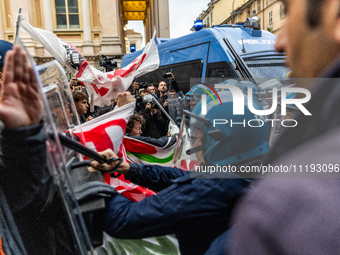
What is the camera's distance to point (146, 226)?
969 millimetres

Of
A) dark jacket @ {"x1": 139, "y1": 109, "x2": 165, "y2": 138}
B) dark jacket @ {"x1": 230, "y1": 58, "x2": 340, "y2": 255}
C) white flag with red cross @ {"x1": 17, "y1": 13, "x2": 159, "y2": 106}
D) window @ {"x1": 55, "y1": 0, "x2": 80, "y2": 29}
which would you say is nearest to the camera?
dark jacket @ {"x1": 230, "y1": 58, "x2": 340, "y2": 255}

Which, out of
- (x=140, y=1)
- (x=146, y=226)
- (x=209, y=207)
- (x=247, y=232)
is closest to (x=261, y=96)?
(x=209, y=207)

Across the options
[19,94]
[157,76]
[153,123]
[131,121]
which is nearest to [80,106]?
[131,121]

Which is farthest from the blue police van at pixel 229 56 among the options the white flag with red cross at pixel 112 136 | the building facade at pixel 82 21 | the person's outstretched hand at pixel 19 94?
the building facade at pixel 82 21

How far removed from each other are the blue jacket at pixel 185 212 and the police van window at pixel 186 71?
5.20 meters

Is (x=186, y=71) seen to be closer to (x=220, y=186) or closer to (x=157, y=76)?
(x=157, y=76)

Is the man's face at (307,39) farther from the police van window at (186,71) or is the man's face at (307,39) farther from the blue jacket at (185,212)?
the police van window at (186,71)

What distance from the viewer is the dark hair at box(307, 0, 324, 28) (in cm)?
50

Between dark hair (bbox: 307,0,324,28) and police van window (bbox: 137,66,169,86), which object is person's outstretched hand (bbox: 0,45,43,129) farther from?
police van window (bbox: 137,66,169,86)

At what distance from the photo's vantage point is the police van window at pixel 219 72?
17.4 ft

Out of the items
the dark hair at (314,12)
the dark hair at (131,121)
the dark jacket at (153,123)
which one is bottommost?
the dark jacket at (153,123)

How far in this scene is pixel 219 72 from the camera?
218 inches

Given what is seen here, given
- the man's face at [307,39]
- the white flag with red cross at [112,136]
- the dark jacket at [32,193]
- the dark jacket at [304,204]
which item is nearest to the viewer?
the dark jacket at [304,204]

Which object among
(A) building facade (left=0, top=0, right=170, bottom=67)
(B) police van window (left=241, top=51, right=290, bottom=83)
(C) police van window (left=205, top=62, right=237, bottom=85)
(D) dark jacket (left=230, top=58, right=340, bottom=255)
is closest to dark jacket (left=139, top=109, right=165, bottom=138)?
(C) police van window (left=205, top=62, right=237, bottom=85)
